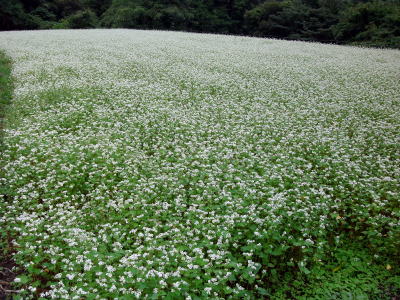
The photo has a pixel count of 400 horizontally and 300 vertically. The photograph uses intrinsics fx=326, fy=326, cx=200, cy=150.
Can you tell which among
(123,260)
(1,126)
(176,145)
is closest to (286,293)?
(123,260)

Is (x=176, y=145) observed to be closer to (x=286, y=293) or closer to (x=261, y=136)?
(x=261, y=136)

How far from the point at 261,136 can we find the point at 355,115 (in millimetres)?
4433

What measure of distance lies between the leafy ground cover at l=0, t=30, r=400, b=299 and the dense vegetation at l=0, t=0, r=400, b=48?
28114 mm

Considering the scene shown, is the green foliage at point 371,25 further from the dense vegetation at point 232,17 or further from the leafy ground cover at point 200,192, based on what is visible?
the leafy ground cover at point 200,192

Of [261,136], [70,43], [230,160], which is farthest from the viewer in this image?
[70,43]

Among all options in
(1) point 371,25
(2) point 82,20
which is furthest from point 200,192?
(2) point 82,20

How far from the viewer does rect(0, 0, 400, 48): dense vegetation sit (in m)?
37.2

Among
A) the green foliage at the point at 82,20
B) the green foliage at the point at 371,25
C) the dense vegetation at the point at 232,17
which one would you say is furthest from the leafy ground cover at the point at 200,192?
the green foliage at the point at 82,20

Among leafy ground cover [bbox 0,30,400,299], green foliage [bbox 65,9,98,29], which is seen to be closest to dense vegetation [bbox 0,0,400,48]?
green foliage [bbox 65,9,98,29]

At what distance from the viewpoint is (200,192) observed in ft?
22.7

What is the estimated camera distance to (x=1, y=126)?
1036 cm

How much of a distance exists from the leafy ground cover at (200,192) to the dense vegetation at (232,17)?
28.1 meters

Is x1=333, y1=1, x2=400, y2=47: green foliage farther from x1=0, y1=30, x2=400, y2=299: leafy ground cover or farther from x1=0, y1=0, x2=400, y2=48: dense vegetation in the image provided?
x1=0, y1=30, x2=400, y2=299: leafy ground cover

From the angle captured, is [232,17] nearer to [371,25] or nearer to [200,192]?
[371,25]
